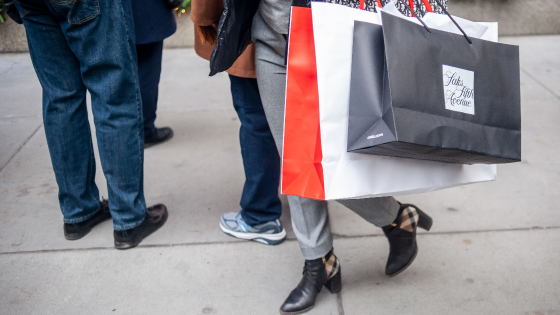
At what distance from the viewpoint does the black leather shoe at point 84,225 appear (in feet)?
7.77

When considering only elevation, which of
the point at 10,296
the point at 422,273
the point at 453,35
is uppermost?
the point at 453,35

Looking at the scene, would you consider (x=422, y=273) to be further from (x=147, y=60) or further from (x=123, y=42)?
(x=147, y=60)

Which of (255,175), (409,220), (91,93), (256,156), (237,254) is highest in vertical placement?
(91,93)

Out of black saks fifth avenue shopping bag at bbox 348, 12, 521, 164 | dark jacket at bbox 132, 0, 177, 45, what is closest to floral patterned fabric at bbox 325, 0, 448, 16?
black saks fifth avenue shopping bag at bbox 348, 12, 521, 164

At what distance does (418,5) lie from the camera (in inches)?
58.8

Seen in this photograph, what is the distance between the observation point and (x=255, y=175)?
2262mm

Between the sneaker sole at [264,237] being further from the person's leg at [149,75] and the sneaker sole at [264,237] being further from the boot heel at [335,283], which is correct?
the person's leg at [149,75]

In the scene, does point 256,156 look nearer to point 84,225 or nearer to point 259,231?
point 259,231

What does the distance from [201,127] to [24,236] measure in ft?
5.39

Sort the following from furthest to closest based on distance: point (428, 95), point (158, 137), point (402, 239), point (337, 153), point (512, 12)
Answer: point (512, 12), point (158, 137), point (402, 239), point (337, 153), point (428, 95)

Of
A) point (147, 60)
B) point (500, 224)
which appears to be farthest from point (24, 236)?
point (500, 224)

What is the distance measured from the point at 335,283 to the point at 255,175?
0.66 m

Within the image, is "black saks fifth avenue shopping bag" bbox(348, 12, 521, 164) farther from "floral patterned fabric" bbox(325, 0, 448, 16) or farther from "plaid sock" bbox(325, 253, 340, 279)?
"plaid sock" bbox(325, 253, 340, 279)

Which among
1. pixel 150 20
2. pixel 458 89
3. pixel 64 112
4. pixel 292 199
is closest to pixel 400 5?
pixel 458 89
